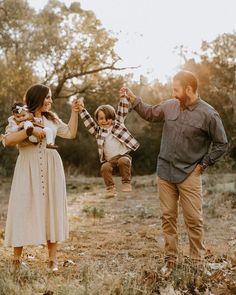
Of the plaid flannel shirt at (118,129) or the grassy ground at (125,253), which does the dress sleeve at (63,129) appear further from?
the grassy ground at (125,253)

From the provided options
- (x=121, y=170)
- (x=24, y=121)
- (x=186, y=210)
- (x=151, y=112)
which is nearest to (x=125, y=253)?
(x=186, y=210)

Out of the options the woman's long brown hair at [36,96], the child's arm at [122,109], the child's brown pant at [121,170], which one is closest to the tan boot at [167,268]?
the child's brown pant at [121,170]

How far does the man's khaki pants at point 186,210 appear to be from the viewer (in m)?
6.31

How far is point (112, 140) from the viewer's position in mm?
6434

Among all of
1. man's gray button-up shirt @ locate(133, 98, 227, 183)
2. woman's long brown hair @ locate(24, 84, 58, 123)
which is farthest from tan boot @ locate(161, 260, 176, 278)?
woman's long brown hair @ locate(24, 84, 58, 123)

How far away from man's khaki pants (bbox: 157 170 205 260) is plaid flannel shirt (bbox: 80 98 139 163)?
0.53 meters

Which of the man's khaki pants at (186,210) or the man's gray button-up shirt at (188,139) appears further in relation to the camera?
the man's khaki pants at (186,210)

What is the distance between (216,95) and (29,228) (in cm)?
1796

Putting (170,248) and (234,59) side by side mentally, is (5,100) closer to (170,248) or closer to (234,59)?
(234,59)

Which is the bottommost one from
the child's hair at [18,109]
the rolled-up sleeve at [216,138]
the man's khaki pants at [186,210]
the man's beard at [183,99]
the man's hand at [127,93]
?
the man's khaki pants at [186,210]

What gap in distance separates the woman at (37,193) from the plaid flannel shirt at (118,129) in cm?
38

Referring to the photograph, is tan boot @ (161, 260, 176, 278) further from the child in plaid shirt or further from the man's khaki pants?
the child in plaid shirt

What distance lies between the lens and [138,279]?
18.1 ft

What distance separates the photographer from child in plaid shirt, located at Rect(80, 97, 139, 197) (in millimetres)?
6383
